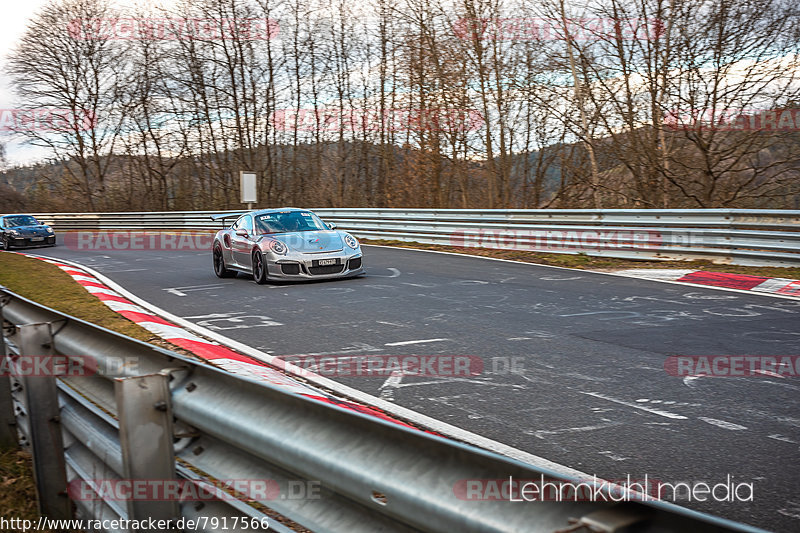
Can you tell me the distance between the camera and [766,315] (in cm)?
873

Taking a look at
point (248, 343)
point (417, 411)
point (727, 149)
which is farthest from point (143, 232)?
point (417, 411)

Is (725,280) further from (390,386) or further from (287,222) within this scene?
(390,386)

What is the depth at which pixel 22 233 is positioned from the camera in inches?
1119

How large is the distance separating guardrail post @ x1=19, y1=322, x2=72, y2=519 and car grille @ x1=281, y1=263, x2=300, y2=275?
9.35 meters

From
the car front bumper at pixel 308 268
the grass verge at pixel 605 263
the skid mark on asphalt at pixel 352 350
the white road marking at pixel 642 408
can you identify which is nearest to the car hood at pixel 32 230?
the grass verge at pixel 605 263

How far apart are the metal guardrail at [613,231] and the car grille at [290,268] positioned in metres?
6.55

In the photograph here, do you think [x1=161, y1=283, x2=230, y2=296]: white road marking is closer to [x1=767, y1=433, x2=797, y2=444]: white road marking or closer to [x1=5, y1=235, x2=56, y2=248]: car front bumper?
[x1=767, y1=433, x2=797, y2=444]: white road marking

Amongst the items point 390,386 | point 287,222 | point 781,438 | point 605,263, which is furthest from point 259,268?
point 781,438

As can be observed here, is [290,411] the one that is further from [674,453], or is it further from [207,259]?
[207,259]

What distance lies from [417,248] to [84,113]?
33337mm

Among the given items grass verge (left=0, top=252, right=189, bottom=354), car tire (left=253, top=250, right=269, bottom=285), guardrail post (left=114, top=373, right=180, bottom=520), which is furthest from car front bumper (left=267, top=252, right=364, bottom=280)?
guardrail post (left=114, top=373, right=180, bottom=520)

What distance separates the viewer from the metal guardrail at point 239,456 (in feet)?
4.76

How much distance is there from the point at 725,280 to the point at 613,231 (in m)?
3.97

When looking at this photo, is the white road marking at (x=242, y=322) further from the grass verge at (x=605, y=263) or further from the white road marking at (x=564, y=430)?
the grass verge at (x=605, y=263)
